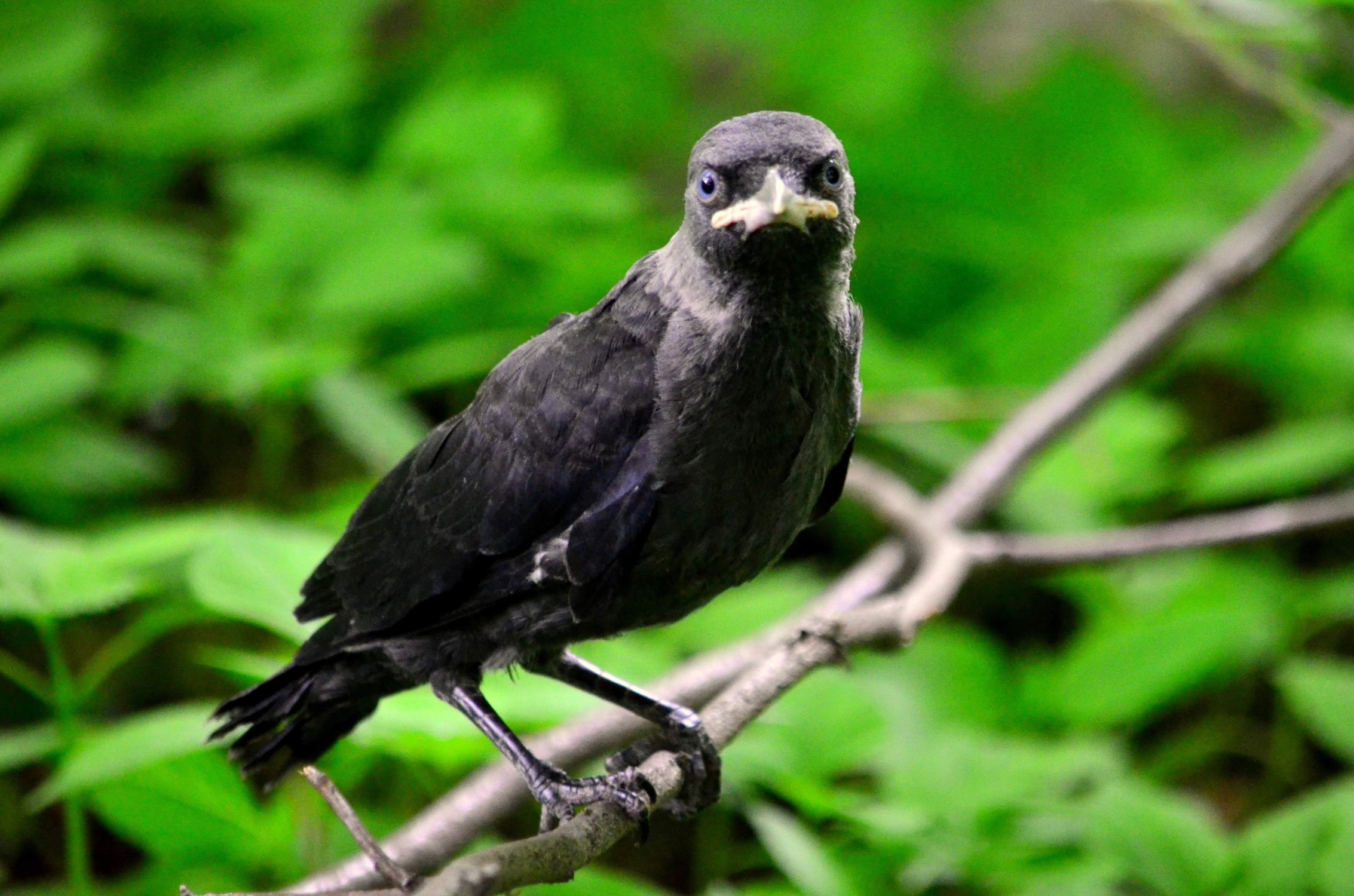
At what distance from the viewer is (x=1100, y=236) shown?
4703 millimetres

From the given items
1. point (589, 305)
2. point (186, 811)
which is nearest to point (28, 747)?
point (186, 811)

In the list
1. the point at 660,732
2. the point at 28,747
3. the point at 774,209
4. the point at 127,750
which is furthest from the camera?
the point at 28,747

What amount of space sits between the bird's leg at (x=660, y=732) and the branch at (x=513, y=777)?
24 centimetres

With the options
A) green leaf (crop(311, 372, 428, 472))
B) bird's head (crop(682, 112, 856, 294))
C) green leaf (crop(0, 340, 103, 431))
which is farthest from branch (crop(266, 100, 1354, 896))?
green leaf (crop(0, 340, 103, 431))

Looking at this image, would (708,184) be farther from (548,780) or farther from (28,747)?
(28,747)

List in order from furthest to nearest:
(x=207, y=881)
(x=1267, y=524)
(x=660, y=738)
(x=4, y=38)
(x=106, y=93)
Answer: (x=106, y=93)
(x=4, y=38)
(x=1267, y=524)
(x=207, y=881)
(x=660, y=738)

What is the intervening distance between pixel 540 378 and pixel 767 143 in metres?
0.47

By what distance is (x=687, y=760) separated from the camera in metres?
2.08

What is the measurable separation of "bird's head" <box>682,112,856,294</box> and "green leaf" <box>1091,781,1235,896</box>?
1.38 metres

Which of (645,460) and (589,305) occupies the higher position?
(589,305)

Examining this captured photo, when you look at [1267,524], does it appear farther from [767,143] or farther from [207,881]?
[207,881]

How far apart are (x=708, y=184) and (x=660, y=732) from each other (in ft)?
2.92

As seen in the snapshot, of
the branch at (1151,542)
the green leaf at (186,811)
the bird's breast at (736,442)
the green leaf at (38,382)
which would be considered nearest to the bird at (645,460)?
the bird's breast at (736,442)

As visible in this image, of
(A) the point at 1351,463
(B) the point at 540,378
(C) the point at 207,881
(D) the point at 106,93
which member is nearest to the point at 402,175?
(D) the point at 106,93
